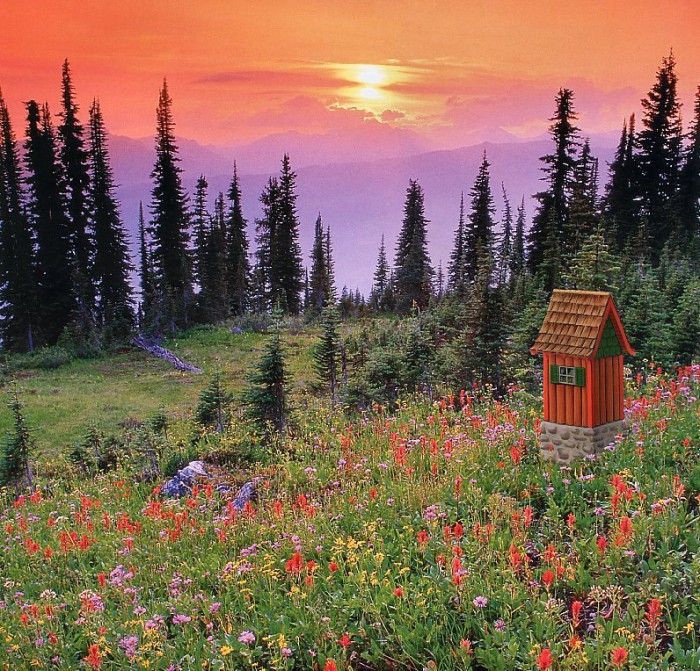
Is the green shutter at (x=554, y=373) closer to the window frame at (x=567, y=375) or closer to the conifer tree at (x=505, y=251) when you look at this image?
the window frame at (x=567, y=375)

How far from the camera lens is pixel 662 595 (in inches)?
235

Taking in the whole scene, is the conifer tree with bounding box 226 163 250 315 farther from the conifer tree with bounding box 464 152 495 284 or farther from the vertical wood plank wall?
the vertical wood plank wall

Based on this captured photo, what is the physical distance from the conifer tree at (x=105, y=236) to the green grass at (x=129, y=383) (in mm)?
9101

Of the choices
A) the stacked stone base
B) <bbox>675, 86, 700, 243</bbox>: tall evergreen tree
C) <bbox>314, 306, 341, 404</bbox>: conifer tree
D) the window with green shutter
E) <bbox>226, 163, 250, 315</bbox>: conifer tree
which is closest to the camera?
the stacked stone base

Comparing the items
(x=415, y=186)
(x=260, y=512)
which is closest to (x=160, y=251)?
(x=415, y=186)

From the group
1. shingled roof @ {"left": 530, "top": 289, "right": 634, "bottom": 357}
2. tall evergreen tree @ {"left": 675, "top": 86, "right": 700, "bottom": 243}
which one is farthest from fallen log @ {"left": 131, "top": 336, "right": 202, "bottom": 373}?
tall evergreen tree @ {"left": 675, "top": 86, "right": 700, "bottom": 243}

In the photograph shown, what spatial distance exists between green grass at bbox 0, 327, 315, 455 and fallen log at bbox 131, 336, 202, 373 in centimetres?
48

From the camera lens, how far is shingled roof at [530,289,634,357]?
31.7 ft

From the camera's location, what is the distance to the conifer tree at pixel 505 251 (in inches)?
1720

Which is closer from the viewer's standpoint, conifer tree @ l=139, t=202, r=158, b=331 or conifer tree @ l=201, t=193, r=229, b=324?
conifer tree @ l=139, t=202, r=158, b=331

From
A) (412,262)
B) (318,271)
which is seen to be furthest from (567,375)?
(318,271)

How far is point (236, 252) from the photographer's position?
58.6m

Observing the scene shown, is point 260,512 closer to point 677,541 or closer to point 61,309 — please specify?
point 677,541

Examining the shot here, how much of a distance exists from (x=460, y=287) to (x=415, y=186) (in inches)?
626
